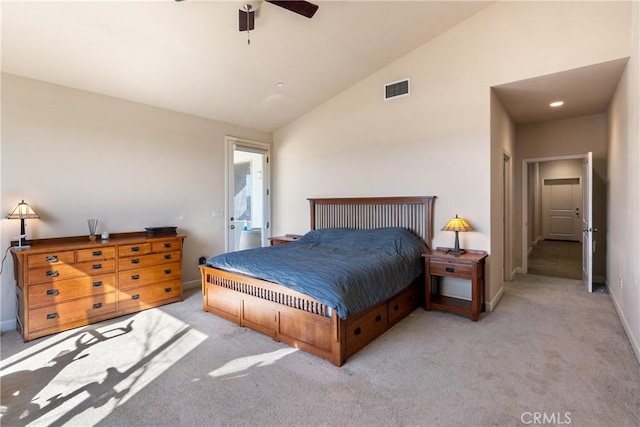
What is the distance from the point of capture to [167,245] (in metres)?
4.09

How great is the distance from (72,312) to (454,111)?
5.06 metres

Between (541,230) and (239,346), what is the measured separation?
1110cm

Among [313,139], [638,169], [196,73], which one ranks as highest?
[196,73]

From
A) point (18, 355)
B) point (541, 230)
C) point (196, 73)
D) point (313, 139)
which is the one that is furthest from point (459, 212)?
point (541, 230)

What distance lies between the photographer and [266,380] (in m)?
2.34

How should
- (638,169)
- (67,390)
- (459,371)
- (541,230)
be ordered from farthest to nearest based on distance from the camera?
(541,230) → (638,169) → (459,371) → (67,390)

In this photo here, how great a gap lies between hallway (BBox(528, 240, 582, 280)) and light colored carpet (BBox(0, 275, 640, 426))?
8.36 ft

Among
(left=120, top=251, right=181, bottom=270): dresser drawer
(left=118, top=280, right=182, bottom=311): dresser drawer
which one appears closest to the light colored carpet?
(left=118, top=280, right=182, bottom=311): dresser drawer

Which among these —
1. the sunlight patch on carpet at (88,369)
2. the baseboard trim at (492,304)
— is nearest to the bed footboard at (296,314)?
the sunlight patch on carpet at (88,369)

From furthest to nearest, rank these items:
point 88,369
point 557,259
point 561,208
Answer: point 561,208 → point 557,259 → point 88,369

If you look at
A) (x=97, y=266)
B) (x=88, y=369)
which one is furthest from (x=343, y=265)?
(x=97, y=266)

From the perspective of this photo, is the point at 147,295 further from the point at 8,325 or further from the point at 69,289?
the point at 8,325

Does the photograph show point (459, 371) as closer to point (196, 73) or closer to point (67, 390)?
point (67, 390)

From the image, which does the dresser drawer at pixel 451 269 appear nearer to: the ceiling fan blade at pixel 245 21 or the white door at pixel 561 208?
the ceiling fan blade at pixel 245 21
